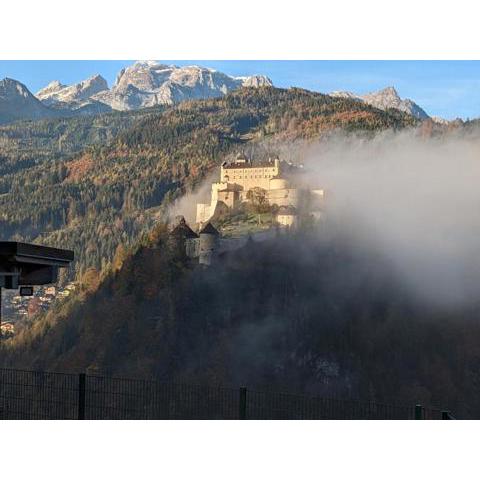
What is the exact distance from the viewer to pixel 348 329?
367ft

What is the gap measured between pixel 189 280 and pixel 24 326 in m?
34.8

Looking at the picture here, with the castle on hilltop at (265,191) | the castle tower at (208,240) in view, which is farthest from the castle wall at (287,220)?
the castle tower at (208,240)

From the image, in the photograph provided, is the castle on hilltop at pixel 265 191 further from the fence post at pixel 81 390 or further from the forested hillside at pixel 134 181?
the fence post at pixel 81 390

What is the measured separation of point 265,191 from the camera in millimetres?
117188

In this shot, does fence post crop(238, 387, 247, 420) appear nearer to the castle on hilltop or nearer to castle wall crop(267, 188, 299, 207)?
the castle on hilltop

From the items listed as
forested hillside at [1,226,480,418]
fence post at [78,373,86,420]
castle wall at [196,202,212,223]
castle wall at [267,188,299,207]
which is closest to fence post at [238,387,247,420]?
fence post at [78,373,86,420]

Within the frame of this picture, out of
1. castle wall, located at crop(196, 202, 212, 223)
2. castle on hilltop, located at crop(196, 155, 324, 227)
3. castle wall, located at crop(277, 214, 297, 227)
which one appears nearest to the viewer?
castle wall, located at crop(277, 214, 297, 227)

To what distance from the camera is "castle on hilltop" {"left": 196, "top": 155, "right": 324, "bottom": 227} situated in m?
116

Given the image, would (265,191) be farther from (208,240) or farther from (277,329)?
(277,329)

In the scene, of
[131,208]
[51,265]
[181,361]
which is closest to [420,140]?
[131,208]

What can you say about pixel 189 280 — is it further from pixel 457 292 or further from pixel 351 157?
pixel 351 157

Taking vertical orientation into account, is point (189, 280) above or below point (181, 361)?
above

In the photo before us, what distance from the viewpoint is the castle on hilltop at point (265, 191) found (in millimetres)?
115500

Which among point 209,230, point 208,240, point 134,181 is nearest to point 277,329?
point 208,240
